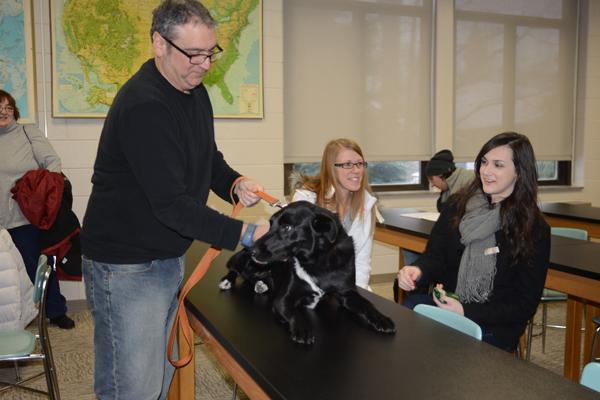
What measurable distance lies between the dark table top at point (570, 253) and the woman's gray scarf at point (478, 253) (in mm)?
530

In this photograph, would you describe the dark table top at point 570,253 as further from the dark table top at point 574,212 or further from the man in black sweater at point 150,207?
the man in black sweater at point 150,207

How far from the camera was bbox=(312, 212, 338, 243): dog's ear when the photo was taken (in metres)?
1.55

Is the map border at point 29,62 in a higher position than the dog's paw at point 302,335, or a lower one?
higher

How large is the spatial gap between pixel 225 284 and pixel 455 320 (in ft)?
2.54

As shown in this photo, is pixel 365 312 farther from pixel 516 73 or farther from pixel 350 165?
pixel 516 73

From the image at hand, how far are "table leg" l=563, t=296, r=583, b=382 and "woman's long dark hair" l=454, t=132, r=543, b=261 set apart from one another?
106cm

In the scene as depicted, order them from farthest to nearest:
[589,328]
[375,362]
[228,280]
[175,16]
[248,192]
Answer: [589,328], [228,280], [248,192], [175,16], [375,362]

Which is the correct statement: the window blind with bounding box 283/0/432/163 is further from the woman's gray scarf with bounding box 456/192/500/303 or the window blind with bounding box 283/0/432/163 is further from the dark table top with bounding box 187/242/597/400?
the dark table top with bounding box 187/242/597/400

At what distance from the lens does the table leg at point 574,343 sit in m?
2.75

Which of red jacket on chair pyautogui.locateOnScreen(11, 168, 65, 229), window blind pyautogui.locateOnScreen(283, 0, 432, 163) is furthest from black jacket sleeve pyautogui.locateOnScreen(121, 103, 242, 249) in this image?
window blind pyautogui.locateOnScreen(283, 0, 432, 163)

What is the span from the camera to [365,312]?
147 cm

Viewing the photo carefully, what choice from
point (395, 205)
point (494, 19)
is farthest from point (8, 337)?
point (494, 19)

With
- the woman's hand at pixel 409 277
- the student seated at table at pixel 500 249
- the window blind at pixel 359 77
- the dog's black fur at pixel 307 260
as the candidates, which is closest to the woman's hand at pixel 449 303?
the student seated at table at pixel 500 249

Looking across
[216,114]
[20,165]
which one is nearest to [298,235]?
[20,165]
